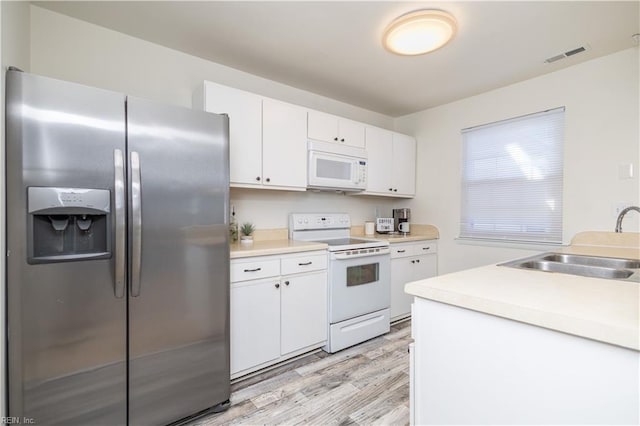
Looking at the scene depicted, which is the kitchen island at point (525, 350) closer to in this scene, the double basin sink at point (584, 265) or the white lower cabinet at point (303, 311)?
the double basin sink at point (584, 265)

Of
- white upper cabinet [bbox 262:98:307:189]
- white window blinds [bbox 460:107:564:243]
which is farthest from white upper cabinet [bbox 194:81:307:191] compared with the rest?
white window blinds [bbox 460:107:564:243]

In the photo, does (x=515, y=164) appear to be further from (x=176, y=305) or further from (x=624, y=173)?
(x=176, y=305)

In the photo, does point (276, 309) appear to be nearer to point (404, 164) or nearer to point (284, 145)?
point (284, 145)

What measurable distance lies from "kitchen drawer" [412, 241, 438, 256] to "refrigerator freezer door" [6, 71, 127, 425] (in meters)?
2.73

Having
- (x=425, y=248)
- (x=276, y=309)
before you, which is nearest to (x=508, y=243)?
(x=425, y=248)

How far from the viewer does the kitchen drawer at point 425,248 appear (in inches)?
128

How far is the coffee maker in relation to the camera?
359 centimetres

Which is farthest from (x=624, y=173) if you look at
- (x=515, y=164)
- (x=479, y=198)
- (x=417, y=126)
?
(x=417, y=126)

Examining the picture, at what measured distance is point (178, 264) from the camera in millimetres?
1599

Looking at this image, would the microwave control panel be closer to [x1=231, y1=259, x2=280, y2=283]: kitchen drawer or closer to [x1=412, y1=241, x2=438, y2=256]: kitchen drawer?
[x1=412, y1=241, x2=438, y2=256]: kitchen drawer

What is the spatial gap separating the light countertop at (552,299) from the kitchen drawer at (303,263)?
1336 mm

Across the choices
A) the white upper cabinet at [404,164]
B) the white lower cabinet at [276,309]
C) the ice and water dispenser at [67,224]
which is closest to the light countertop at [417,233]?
the white upper cabinet at [404,164]

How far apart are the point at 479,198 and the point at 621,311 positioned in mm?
2573

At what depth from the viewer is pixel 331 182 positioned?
2814 mm
